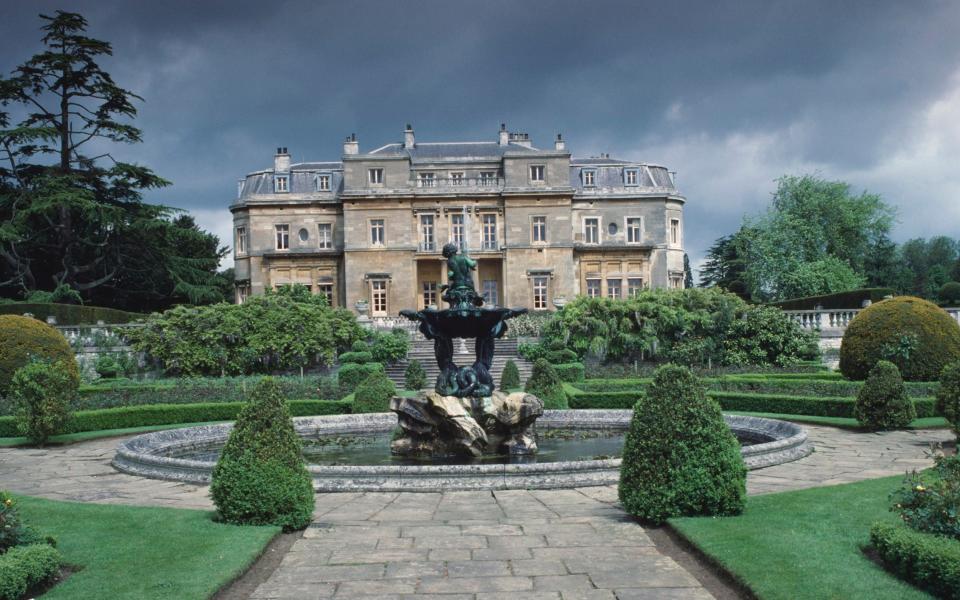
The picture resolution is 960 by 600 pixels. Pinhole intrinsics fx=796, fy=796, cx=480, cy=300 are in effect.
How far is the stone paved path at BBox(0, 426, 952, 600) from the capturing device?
5.85m

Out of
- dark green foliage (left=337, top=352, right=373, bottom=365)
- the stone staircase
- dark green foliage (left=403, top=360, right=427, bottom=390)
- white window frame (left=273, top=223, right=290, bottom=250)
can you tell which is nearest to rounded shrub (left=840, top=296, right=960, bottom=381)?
the stone staircase

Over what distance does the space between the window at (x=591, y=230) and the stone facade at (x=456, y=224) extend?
0.06 metres

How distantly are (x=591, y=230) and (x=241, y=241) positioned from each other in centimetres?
2007

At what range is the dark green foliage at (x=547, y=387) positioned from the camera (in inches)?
695

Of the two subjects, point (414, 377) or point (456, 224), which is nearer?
point (414, 377)

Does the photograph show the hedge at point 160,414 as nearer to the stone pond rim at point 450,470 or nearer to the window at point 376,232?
the stone pond rim at point 450,470

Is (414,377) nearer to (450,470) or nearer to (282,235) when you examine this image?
(450,470)

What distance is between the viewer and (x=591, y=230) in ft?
149

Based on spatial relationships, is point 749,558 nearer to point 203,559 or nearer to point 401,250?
point 203,559

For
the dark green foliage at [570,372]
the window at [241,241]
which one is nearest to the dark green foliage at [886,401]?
the dark green foliage at [570,372]

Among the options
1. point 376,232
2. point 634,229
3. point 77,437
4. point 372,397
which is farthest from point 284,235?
point 77,437

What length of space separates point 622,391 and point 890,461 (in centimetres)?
962

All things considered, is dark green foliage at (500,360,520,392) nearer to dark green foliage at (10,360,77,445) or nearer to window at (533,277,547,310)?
dark green foliage at (10,360,77,445)

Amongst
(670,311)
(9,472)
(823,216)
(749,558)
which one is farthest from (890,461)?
(823,216)
